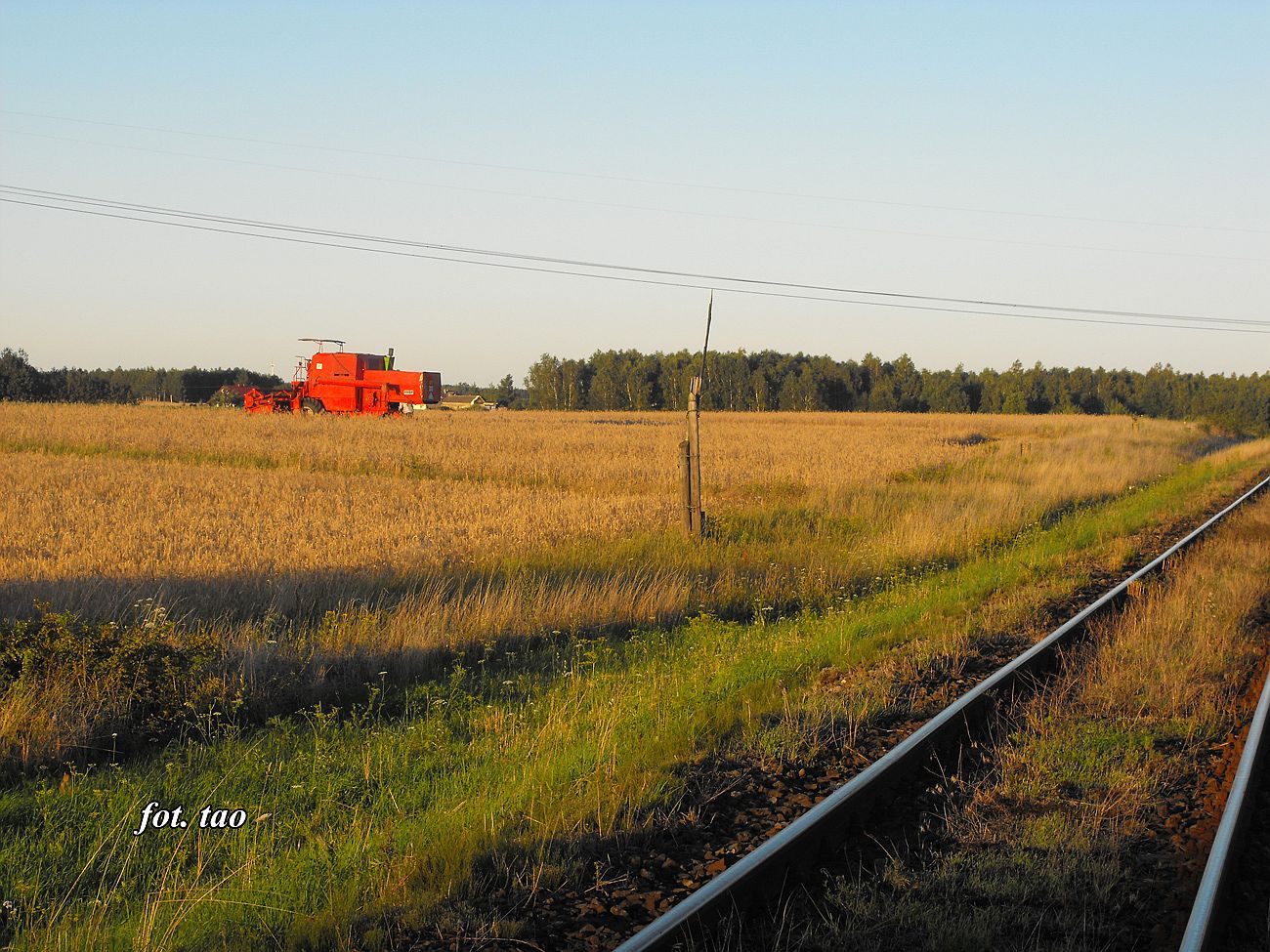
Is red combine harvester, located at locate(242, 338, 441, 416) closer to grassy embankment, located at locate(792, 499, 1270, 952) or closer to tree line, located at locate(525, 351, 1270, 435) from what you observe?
grassy embankment, located at locate(792, 499, 1270, 952)

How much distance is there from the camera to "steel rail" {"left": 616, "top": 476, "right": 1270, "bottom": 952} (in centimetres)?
400

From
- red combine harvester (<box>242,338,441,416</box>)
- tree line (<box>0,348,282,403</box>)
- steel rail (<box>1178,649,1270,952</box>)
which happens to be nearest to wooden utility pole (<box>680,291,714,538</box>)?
steel rail (<box>1178,649,1270,952</box>)

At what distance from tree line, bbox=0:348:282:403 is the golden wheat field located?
54413 mm

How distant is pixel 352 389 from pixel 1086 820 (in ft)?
162

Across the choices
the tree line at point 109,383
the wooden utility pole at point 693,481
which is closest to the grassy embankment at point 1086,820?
the wooden utility pole at point 693,481

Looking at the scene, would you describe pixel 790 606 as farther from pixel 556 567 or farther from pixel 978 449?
pixel 978 449

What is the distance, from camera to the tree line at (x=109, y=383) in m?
81.8

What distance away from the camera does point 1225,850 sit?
4.73 m

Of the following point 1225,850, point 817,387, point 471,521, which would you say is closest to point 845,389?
point 817,387

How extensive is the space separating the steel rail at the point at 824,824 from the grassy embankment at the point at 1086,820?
27cm

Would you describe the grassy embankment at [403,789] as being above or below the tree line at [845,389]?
below

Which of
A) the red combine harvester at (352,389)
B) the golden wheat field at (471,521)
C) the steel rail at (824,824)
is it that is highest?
the red combine harvester at (352,389)

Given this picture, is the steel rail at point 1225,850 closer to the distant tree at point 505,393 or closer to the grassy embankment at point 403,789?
the grassy embankment at point 403,789

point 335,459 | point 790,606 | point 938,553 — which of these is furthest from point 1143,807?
point 335,459
